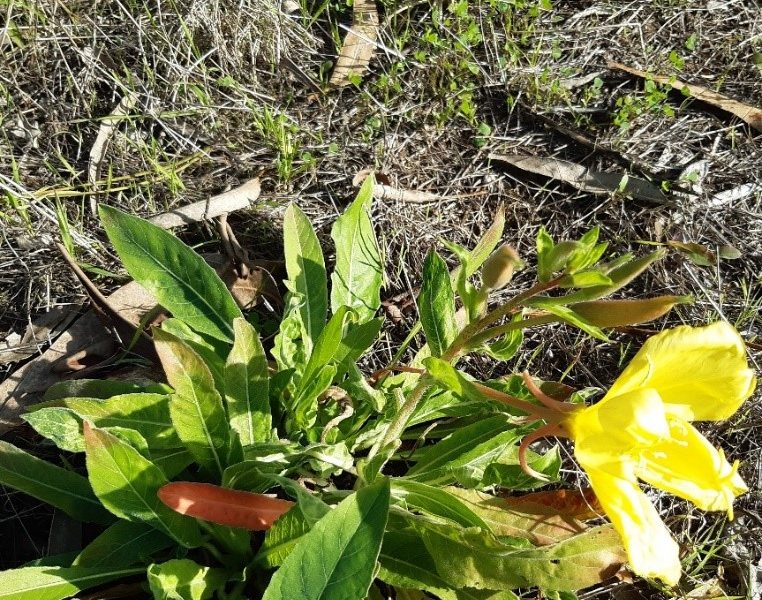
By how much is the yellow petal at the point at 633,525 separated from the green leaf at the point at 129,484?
3.04ft

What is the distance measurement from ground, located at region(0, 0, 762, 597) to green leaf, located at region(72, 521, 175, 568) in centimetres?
81

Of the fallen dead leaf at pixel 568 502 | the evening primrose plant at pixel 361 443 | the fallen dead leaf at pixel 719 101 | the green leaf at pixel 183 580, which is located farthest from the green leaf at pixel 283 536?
the fallen dead leaf at pixel 719 101

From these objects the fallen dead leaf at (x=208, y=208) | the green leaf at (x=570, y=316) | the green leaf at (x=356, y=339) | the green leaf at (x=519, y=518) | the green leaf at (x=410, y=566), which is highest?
the green leaf at (x=570, y=316)

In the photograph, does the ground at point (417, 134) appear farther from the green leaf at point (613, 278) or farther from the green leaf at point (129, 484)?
the green leaf at point (613, 278)

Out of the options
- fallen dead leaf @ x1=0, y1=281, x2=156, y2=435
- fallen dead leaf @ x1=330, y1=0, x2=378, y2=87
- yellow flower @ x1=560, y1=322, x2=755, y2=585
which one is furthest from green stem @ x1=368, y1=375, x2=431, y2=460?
fallen dead leaf @ x1=330, y1=0, x2=378, y2=87

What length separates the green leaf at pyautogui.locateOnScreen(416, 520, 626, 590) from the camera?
1659 millimetres

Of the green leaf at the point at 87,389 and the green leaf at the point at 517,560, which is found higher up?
the green leaf at the point at 87,389

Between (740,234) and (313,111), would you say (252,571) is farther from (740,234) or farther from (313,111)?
(740,234)

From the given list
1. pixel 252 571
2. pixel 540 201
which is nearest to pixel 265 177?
pixel 540 201

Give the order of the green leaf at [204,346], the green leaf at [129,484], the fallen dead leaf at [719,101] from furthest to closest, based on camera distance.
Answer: the fallen dead leaf at [719,101] → the green leaf at [204,346] → the green leaf at [129,484]

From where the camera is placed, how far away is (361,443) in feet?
6.70

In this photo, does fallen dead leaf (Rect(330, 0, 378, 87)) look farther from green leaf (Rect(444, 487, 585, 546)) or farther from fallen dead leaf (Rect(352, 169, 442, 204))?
green leaf (Rect(444, 487, 585, 546))

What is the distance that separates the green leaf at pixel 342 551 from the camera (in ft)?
4.77

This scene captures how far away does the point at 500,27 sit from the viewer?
9.56 ft
